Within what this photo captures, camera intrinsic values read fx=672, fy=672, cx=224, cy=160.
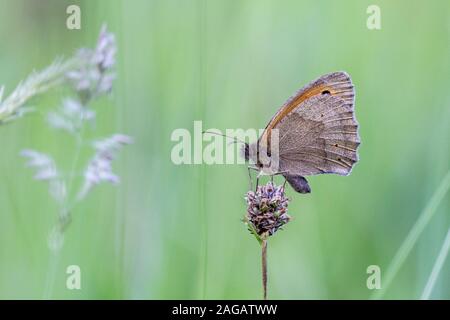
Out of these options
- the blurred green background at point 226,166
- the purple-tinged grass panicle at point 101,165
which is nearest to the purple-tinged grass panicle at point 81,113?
the purple-tinged grass panicle at point 101,165

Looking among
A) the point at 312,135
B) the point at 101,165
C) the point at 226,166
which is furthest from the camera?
the point at 226,166

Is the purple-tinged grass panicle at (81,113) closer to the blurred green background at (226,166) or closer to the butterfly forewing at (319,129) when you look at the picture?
the blurred green background at (226,166)

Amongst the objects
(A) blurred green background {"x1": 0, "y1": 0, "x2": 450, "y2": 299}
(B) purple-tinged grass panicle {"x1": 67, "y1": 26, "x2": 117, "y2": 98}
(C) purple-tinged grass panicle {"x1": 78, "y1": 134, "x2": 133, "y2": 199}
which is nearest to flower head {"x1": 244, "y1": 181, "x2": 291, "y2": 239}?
(A) blurred green background {"x1": 0, "y1": 0, "x2": 450, "y2": 299}

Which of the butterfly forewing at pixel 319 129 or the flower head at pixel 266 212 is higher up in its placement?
the butterfly forewing at pixel 319 129

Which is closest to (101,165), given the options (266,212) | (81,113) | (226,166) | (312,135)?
(81,113)

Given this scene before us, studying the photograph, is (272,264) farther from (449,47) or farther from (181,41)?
(449,47)

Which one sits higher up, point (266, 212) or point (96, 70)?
point (96, 70)

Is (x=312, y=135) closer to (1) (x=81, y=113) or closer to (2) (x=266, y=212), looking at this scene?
(2) (x=266, y=212)
